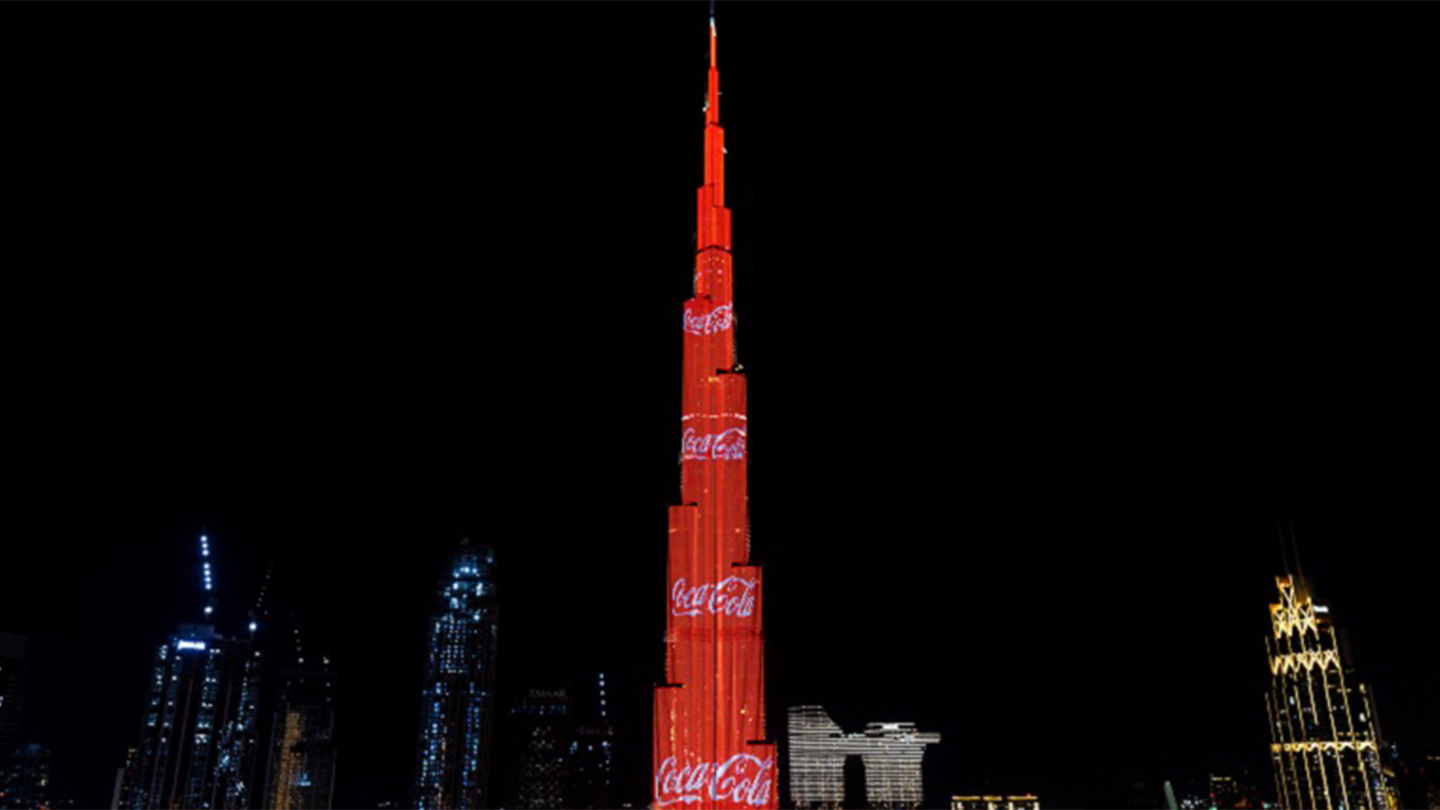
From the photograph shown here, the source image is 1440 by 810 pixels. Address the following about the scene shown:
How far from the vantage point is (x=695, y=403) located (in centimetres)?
3127

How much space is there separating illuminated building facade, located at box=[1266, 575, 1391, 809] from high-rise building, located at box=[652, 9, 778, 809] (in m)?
80.8

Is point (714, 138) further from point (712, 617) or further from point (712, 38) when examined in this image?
point (712, 617)

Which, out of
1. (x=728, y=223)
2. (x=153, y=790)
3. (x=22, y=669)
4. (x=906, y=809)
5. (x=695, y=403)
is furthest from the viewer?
(x=906, y=809)

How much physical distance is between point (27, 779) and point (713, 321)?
368 feet

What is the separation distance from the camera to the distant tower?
3602 inches

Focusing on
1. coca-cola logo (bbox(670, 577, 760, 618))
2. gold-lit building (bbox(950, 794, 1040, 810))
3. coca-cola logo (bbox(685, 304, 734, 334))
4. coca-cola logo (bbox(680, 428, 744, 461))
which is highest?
coca-cola logo (bbox(685, 304, 734, 334))

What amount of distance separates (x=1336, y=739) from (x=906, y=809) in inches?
1875

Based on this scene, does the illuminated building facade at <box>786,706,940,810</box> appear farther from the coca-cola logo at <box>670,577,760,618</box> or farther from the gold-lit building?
the coca-cola logo at <box>670,577,760,618</box>

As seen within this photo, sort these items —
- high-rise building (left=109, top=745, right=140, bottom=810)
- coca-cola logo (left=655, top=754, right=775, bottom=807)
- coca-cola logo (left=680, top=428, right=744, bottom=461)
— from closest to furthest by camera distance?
coca-cola logo (left=655, top=754, right=775, bottom=807)
coca-cola logo (left=680, top=428, right=744, bottom=461)
high-rise building (left=109, top=745, right=140, bottom=810)

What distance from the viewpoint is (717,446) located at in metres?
30.6

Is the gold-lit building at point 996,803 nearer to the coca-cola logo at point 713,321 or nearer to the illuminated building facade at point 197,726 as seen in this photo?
the illuminated building facade at point 197,726

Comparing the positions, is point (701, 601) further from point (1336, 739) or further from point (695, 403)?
point (1336, 739)

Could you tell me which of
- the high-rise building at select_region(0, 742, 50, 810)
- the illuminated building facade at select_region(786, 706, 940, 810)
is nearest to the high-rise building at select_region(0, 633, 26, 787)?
the high-rise building at select_region(0, 742, 50, 810)

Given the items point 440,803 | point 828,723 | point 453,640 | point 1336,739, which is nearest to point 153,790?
point 440,803
